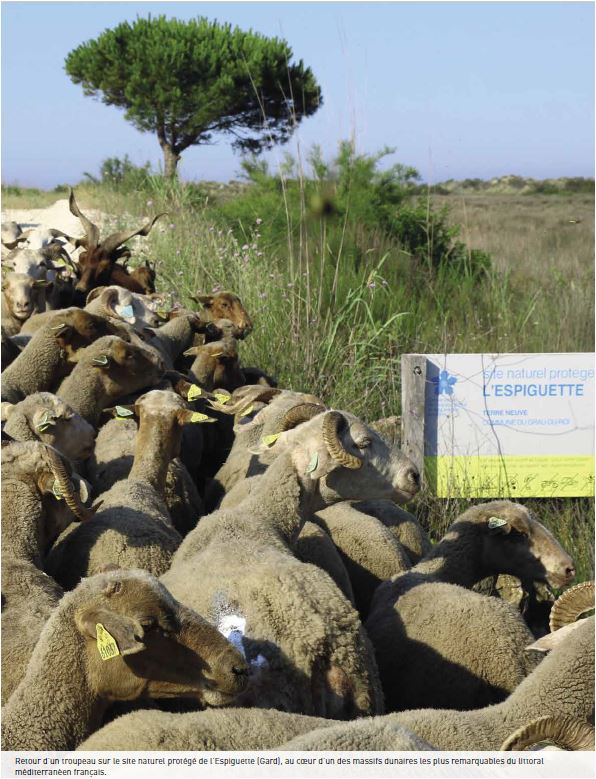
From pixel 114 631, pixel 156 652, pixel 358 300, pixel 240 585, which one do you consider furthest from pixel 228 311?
pixel 114 631

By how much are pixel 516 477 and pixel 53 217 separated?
632 inches

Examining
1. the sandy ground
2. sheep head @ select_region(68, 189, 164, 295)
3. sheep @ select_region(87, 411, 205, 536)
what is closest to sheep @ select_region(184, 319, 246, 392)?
sheep @ select_region(87, 411, 205, 536)

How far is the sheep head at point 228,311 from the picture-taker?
29.8 ft

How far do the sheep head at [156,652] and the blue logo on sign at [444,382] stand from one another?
400 cm

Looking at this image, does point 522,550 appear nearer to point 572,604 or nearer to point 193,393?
point 572,604

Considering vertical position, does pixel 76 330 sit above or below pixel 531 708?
above

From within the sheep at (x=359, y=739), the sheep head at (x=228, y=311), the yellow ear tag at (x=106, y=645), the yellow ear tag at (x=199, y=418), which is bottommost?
the sheep at (x=359, y=739)

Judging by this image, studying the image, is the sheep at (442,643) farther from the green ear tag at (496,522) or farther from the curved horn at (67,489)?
the curved horn at (67,489)

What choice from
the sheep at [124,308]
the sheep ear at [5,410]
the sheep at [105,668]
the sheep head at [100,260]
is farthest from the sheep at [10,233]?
the sheep at [105,668]

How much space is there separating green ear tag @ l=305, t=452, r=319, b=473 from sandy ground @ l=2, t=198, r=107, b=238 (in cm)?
1322

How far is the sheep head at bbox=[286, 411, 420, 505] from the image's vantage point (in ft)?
17.1

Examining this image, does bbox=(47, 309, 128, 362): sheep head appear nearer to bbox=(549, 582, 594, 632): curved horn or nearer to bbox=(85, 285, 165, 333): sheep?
bbox=(85, 285, 165, 333): sheep

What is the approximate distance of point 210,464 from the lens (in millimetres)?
7516

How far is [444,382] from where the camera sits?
7383 millimetres
